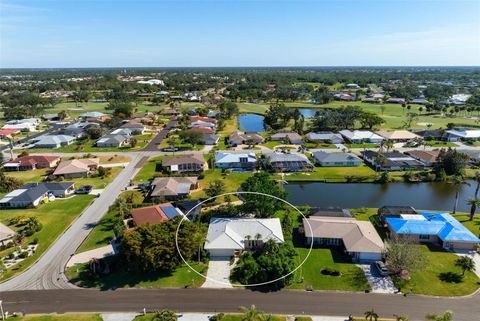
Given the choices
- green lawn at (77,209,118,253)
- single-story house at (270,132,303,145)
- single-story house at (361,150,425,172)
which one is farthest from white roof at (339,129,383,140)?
green lawn at (77,209,118,253)

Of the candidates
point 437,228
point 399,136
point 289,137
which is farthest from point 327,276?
point 399,136

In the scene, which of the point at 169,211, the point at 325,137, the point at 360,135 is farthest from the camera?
the point at 360,135

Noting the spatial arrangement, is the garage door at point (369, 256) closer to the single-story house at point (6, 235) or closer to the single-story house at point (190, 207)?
the single-story house at point (190, 207)

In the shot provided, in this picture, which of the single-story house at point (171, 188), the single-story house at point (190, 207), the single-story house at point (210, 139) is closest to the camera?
the single-story house at point (190, 207)

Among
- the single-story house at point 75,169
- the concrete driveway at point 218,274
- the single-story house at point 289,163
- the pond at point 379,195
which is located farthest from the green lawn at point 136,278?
the single-story house at point 289,163

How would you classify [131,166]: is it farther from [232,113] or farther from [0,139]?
[232,113]

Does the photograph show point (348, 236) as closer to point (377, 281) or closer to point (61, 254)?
point (377, 281)

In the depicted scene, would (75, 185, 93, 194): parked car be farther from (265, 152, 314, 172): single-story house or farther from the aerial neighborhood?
(265, 152, 314, 172): single-story house
